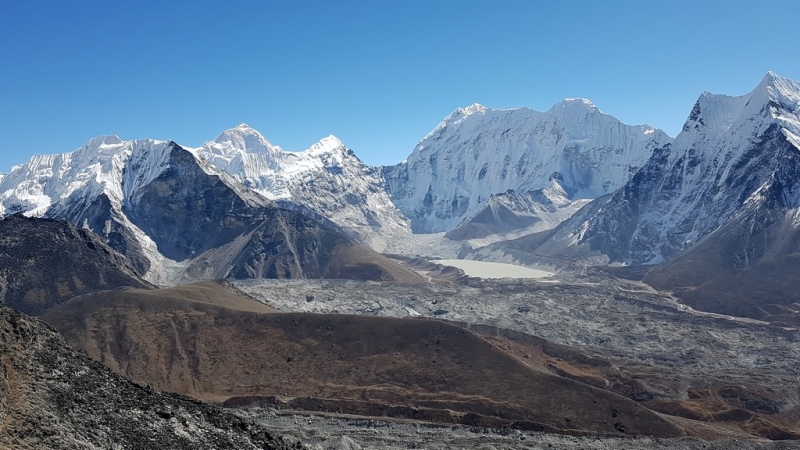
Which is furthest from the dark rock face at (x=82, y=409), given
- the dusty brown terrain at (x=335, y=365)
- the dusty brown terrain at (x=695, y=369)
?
the dusty brown terrain at (x=695, y=369)

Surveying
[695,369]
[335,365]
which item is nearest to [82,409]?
[335,365]

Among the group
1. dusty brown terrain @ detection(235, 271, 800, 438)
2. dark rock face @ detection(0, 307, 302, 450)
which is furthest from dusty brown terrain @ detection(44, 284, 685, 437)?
dark rock face @ detection(0, 307, 302, 450)

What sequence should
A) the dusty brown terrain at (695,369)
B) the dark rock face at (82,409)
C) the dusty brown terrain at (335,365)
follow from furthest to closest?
the dusty brown terrain at (695,369) < the dusty brown terrain at (335,365) < the dark rock face at (82,409)

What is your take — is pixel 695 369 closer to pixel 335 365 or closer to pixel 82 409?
pixel 335 365

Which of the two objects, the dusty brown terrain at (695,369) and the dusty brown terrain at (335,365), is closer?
the dusty brown terrain at (335,365)

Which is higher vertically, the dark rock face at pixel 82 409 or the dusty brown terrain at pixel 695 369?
the dark rock face at pixel 82 409

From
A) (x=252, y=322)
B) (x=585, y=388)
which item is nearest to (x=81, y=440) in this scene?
(x=585, y=388)

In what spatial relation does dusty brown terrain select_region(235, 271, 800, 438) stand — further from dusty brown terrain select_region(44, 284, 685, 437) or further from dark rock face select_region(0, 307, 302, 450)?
dark rock face select_region(0, 307, 302, 450)

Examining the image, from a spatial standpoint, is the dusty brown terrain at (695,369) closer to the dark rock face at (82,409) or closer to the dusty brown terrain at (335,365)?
the dusty brown terrain at (335,365)
